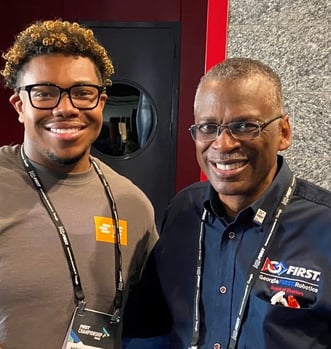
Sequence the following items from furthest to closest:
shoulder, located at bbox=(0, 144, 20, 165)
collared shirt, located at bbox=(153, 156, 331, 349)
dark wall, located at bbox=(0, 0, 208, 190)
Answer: dark wall, located at bbox=(0, 0, 208, 190) → shoulder, located at bbox=(0, 144, 20, 165) → collared shirt, located at bbox=(153, 156, 331, 349)

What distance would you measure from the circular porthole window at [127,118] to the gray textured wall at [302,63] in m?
2.52

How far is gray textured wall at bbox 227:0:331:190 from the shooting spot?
138cm

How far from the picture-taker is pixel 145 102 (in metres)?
3.92

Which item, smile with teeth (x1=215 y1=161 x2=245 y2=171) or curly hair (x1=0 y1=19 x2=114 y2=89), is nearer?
smile with teeth (x1=215 y1=161 x2=245 y2=171)

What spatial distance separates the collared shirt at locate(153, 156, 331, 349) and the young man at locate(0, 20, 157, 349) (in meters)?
0.19

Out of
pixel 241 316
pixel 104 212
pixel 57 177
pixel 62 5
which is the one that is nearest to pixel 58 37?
pixel 57 177

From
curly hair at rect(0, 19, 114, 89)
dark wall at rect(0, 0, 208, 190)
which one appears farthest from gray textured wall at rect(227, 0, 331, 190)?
dark wall at rect(0, 0, 208, 190)

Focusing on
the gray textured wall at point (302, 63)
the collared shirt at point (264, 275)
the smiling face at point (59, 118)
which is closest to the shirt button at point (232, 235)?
the collared shirt at point (264, 275)

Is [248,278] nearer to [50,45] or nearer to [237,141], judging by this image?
[237,141]

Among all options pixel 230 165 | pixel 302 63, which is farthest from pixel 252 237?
pixel 302 63

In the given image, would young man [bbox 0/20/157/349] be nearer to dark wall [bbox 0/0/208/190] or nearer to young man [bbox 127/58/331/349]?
young man [bbox 127/58/331/349]

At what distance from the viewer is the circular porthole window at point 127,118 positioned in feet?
12.8

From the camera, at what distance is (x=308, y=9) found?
4.55 feet

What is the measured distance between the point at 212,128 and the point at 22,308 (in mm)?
613
